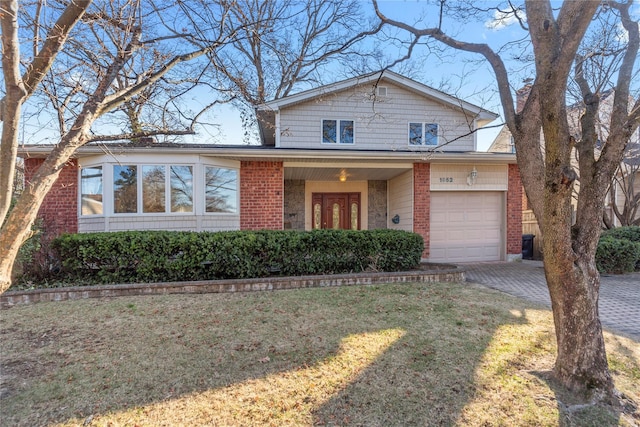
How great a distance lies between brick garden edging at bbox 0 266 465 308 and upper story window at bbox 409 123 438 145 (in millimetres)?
4930

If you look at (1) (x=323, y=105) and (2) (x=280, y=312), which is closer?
(2) (x=280, y=312)

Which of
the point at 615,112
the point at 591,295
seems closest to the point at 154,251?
the point at 591,295

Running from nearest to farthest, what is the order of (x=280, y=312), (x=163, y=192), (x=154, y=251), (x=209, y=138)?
(x=280, y=312)
(x=154, y=251)
(x=209, y=138)
(x=163, y=192)

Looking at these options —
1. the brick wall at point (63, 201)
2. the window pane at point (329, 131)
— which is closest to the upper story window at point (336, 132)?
the window pane at point (329, 131)

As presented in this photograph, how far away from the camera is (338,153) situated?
27.7ft

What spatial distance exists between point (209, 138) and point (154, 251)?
258 cm

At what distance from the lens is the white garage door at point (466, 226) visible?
9.69m

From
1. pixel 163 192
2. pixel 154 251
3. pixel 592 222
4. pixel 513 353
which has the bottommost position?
→ pixel 513 353

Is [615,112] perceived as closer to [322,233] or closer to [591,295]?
[591,295]

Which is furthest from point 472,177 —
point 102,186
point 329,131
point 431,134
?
point 102,186

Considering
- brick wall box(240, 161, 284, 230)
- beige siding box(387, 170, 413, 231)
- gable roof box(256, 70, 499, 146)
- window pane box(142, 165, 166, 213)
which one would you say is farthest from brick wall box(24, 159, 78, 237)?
beige siding box(387, 170, 413, 231)

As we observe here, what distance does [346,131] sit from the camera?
1008cm

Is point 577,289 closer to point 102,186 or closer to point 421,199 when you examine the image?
point 421,199

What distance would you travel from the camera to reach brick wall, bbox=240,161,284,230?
8977 millimetres
